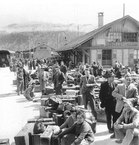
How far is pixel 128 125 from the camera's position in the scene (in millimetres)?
4789

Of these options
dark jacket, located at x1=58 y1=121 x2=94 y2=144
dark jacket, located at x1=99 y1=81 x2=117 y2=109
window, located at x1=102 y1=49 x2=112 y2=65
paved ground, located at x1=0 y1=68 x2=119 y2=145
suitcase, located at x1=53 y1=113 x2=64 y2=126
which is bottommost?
paved ground, located at x1=0 y1=68 x2=119 y2=145

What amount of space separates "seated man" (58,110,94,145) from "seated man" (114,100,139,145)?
610mm

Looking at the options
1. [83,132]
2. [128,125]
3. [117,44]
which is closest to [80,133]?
[83,132]

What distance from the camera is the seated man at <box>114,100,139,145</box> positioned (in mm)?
4758

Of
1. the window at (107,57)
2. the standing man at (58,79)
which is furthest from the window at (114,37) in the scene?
the standing man at (58,79)

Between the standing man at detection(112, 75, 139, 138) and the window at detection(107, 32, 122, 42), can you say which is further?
the window at detection(107, 32, 122, 42)

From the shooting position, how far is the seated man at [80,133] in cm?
481

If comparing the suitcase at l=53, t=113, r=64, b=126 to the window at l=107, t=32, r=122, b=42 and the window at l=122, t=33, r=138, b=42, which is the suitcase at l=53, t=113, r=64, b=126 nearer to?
the window at l=107, t=32, r=122, b=42

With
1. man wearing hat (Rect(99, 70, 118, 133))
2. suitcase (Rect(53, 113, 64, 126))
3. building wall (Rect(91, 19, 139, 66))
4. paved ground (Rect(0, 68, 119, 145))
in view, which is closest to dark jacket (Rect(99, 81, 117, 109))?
man wearing hat (Rect(99, 70, 118, 133))

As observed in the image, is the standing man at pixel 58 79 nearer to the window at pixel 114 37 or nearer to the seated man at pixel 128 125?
the seated man at pixel 128 125

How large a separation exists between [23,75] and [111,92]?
25.8 ft

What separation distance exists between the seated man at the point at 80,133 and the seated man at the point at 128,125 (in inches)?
24.0

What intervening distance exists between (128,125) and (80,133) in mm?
969

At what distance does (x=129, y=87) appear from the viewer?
6.27 meters
